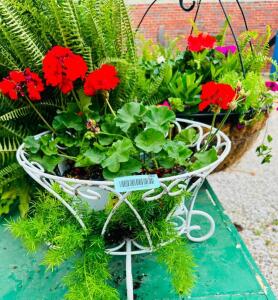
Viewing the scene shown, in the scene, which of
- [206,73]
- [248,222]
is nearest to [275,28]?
[248,222]

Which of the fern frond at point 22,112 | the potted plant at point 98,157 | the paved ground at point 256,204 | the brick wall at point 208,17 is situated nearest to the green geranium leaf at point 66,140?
the potted plant at point 98,157

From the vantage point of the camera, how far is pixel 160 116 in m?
0.92

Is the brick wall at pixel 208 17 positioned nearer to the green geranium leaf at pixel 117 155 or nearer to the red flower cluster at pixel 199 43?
the red flower cluster at pixel 199 43

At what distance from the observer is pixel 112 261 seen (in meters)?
1.02

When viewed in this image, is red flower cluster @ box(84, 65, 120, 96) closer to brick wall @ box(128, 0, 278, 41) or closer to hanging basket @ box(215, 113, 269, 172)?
hanging basket @ box(215, 113, 269, 172)

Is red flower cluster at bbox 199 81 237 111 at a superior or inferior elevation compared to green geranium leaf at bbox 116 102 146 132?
superior

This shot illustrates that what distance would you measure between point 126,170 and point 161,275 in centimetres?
33

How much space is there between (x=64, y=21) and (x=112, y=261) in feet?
2.23

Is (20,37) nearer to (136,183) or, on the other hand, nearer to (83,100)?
(83,100)

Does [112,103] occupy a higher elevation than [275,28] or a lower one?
higher

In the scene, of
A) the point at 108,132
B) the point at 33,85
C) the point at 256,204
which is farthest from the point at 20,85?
the point at 256,204

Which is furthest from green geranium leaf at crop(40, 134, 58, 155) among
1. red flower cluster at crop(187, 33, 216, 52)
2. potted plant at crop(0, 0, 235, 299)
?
red flower cluster at crop(187, 33, 216, 52)

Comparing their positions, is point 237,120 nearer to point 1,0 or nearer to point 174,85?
point 174,85

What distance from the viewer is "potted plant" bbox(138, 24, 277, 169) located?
3.78 ft
